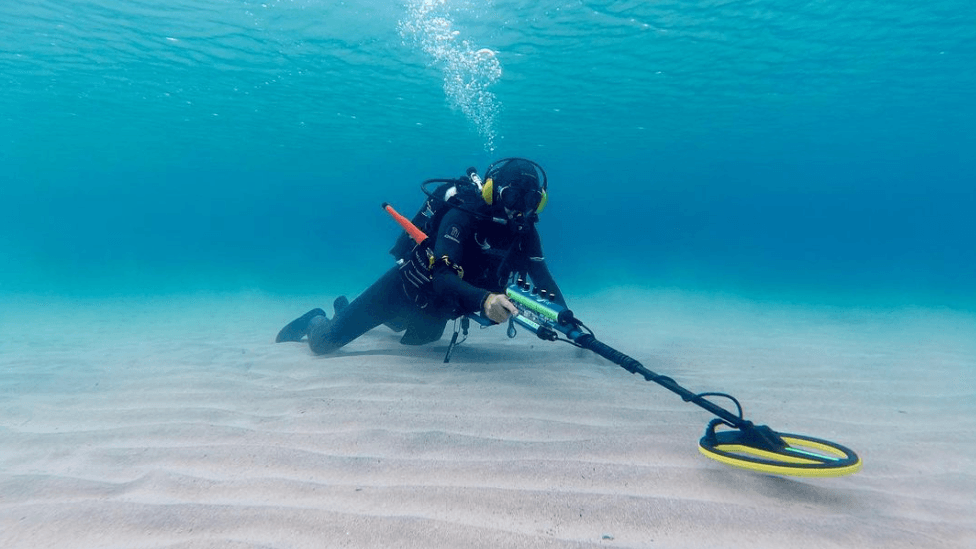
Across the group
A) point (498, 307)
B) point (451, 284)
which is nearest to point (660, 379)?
point (498, 307)

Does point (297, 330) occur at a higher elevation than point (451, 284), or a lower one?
lower

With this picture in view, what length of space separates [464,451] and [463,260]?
2130 mm

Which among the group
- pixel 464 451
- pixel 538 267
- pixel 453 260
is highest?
pixel 538 267

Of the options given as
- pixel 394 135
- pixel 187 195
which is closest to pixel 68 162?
pixel 187 195

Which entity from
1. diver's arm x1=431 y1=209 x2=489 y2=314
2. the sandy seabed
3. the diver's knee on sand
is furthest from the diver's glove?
the diver's knee on sand

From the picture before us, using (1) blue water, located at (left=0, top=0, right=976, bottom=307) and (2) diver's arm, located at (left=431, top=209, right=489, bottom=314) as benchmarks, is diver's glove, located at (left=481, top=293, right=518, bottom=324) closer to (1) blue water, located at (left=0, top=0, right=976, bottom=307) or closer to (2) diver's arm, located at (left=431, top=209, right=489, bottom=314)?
(2) diver's arm, located at (left=431, top=209, right=489, bottom=314)

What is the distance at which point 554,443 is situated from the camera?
2873mm

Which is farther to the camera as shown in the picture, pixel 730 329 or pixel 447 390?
pixel 730 329

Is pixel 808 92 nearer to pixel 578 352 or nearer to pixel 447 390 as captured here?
pixel 578 352

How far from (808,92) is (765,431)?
22681 mm

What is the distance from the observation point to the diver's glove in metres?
3.39

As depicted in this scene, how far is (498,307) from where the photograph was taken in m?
3.49

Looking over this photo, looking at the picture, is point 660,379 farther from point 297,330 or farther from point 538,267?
point 297,330

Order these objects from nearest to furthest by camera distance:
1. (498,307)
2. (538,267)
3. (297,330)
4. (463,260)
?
(498,307) → (463,260) → (538,267) → (297,330)
